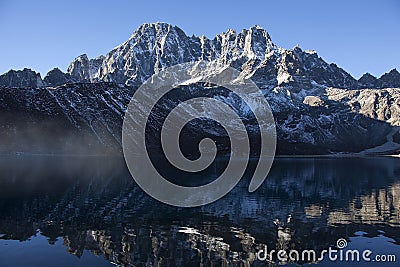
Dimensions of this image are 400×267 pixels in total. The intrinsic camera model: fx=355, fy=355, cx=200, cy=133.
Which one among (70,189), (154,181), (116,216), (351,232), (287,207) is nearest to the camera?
(351,232)

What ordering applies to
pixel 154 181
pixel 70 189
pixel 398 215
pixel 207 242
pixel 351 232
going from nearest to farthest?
1. pixel 207 242
2. pixel 351 232
3. pixel 398 215
4. pixel 70 189
5. pixel 154 181

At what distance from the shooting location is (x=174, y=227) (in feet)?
206

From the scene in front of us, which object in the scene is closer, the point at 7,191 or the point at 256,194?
the point at 7,191

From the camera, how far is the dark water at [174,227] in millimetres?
47500

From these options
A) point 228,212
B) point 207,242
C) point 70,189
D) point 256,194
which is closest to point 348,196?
point 256,194

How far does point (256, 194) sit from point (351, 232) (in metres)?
46.3

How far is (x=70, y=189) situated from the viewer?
10169cm

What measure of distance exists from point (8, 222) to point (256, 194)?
67771mm

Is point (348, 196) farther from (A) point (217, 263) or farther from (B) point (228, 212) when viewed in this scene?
(A) point (217, 263)

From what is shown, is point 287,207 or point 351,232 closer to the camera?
point 351,232

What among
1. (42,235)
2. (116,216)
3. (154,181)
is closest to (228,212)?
(116,216)

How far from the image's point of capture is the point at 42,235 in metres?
55.6

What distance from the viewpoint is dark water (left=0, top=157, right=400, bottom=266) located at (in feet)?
156

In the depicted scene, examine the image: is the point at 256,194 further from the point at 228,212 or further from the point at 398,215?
the point at 398,215
